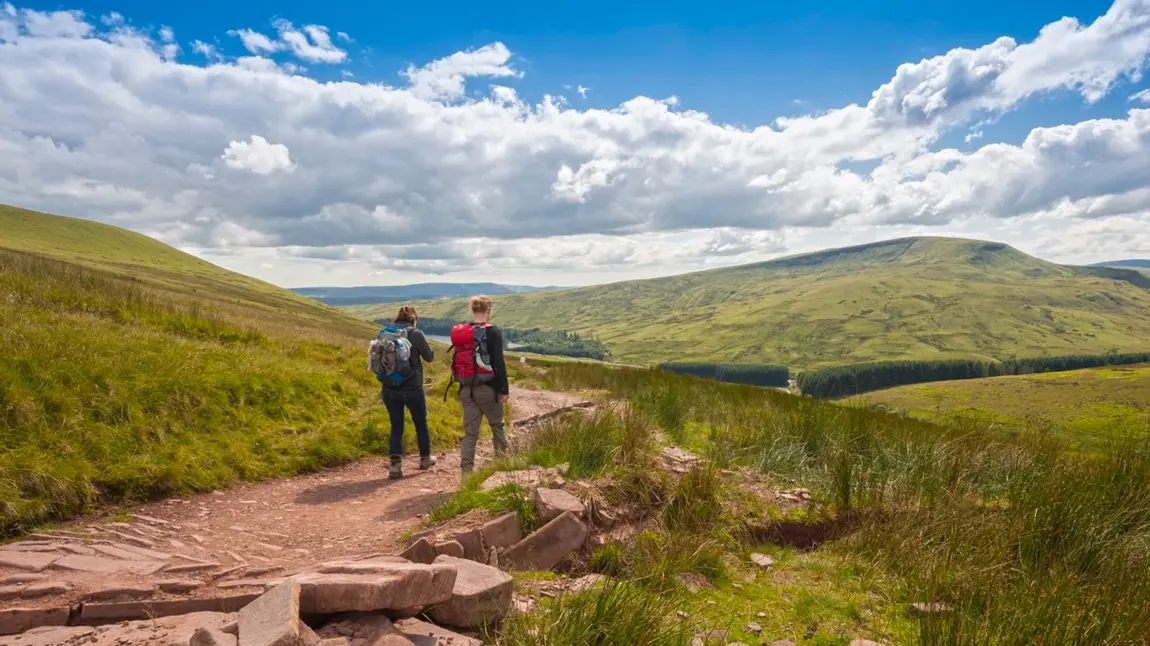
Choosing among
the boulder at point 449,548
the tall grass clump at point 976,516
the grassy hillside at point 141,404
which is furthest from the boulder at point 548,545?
the grassy hillside at point 141,404

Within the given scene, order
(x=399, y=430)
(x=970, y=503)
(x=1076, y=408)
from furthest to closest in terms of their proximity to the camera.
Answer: (x=1076, y=408)
(x=399, y=430)
(x=970, y=503)

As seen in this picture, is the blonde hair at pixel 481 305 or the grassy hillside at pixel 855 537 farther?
the blonde hair at pixel 481 305

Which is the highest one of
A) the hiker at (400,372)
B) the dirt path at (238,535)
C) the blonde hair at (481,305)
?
the blonde hair at (481,305)

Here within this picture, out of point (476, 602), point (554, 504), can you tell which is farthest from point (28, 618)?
point (554, 504)

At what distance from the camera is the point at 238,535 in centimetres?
655

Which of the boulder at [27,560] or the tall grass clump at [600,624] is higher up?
the tall grass clump at [600,624]

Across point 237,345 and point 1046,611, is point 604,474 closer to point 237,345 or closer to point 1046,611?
point 1046,611

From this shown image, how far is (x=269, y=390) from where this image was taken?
10.6 metres

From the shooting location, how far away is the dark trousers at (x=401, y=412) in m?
9.48

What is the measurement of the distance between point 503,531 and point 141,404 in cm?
603

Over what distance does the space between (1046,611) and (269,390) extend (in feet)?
36.5

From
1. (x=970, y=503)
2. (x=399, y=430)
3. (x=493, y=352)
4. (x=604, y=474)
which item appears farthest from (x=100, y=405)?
(x=970, y=503)

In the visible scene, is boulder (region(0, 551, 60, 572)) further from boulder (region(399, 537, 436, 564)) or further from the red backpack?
the red backpack

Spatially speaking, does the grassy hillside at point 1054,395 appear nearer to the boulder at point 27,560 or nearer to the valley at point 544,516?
the valley at point 544,516
